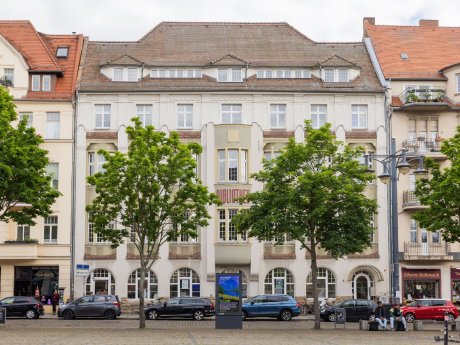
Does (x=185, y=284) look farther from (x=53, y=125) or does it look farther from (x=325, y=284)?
(x=53, y=125)

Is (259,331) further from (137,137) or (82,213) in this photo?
(82,213)

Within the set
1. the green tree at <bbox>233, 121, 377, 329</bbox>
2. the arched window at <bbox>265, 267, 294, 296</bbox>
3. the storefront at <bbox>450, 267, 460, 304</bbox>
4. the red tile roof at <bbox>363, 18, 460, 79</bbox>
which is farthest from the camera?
the red tile roof at <bbox>363, 18, 460, 79</bbox>

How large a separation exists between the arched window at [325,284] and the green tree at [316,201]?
15.0m

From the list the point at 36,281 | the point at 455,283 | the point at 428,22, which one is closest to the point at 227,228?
the point at 36,281

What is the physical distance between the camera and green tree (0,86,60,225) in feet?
120

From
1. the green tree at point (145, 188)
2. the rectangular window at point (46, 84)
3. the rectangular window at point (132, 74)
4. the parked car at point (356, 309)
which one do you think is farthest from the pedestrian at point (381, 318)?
the rectangular window at point (46, 84)

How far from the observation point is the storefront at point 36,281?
176ft

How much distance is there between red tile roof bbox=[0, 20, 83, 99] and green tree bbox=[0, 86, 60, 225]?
677 inches

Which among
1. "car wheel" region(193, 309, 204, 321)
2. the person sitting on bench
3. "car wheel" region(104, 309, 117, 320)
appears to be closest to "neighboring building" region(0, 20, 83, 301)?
"car wheel" region(104, 309, 117, 320)

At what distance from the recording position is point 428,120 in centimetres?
5531

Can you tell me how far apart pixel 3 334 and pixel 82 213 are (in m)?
22.7

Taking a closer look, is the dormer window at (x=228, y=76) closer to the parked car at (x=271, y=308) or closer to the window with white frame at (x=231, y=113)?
the window with white frame at (x=231, y=113)

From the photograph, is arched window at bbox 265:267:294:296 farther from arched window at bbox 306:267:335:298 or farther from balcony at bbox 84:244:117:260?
balcony at bbox 84:244:117:260

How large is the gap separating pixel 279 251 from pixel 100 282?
1136cm
